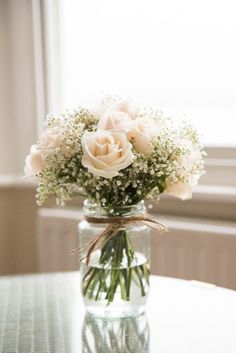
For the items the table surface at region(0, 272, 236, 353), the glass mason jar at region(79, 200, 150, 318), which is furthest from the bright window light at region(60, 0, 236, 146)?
the glass mason jar at region(79, 200, 150, 318)

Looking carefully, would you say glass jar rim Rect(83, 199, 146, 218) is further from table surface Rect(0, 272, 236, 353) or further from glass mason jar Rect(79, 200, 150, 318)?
table surface Rect(0, 272, 236, 353)

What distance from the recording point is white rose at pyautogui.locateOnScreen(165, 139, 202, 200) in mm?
1145

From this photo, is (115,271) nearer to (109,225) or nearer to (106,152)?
(109,225)

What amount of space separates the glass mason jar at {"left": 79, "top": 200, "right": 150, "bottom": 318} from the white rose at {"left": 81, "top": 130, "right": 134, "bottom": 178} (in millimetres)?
129

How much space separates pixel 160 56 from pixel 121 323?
44.8 inches

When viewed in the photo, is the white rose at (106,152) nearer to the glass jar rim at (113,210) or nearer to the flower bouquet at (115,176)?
the flower bouquet at (115,176)

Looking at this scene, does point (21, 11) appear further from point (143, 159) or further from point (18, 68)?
point (143, 159)

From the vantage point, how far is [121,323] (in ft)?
3.96

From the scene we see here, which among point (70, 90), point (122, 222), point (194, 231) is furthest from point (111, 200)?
point (70, 90)

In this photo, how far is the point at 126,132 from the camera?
1107 millimetres

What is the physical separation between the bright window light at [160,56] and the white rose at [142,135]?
2.84ft

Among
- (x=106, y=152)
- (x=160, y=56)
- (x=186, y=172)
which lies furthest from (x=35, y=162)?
(x=160, y=56)

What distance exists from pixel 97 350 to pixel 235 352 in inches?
10.2

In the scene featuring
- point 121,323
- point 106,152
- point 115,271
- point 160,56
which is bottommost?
point 121,323
